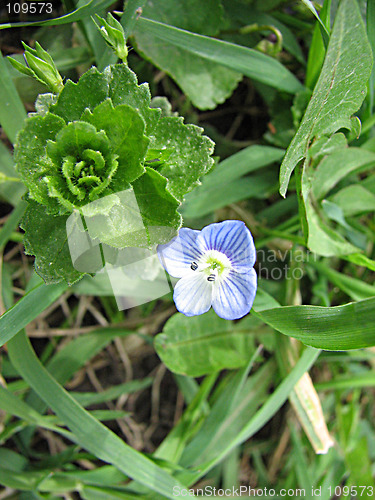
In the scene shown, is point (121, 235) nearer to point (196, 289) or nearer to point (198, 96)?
point (196, 289)

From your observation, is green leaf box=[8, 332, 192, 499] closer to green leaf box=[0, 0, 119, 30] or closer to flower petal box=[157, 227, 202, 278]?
flower petal box=[157, 227, 202, 278]

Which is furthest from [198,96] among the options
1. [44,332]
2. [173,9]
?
[44,332]

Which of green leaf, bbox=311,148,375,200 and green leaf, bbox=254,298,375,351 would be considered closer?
green leaf, bbox=254,298,375,351

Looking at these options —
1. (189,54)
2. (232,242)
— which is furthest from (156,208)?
(189,54)

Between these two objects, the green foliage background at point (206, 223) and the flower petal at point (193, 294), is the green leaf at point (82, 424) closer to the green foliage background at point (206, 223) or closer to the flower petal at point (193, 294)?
the green foliage background at point (206, 223)

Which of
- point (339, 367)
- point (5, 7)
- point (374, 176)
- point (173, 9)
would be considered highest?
point (5, 7)

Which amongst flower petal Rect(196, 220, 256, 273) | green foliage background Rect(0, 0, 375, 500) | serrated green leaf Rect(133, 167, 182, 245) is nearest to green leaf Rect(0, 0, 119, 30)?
green foliage background Rect(0, 0, 375, 500)

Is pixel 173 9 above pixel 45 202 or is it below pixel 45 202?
above
